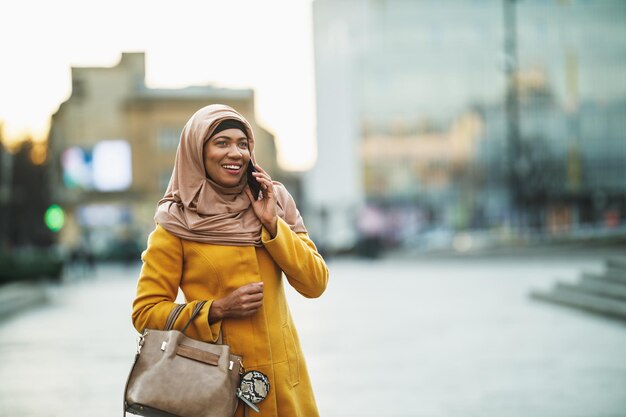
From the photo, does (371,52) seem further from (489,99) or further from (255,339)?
(255,339)

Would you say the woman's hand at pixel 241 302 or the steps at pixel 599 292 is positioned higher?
the woman's hand at pixel 241 302

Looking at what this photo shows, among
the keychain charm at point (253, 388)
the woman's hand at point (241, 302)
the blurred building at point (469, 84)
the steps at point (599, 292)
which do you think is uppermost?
the blurred building at point (469, 84)

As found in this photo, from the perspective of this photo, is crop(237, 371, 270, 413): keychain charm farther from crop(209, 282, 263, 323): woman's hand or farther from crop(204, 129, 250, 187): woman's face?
crop(204, 129, 250, 187): woman's face

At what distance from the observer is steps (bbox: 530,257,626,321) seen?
13.0 m

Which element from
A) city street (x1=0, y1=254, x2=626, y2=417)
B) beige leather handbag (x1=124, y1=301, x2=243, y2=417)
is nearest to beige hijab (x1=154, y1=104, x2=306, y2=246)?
beige leather handbag (x1=124, y1=301, x2=243, y2=417)

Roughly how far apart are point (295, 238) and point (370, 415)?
150 inches

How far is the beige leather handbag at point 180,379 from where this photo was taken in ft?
9.08

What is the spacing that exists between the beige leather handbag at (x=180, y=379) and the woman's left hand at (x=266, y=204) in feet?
1.50

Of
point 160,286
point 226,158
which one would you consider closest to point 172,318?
point 160,286

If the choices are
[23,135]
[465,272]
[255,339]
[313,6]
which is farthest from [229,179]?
[313,6]

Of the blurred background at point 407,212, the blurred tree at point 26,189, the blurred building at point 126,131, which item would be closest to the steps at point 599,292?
the blurred background at point 407,212

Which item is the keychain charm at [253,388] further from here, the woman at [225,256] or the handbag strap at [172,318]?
the handbag strap at [172,318]

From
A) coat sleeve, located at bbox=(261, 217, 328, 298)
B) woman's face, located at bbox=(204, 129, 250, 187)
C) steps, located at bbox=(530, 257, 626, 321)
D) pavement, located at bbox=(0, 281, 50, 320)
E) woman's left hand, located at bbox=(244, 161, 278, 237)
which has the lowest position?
pavement, located at bbox=(0, 281, 50, 320)

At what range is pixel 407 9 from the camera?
264 ft
